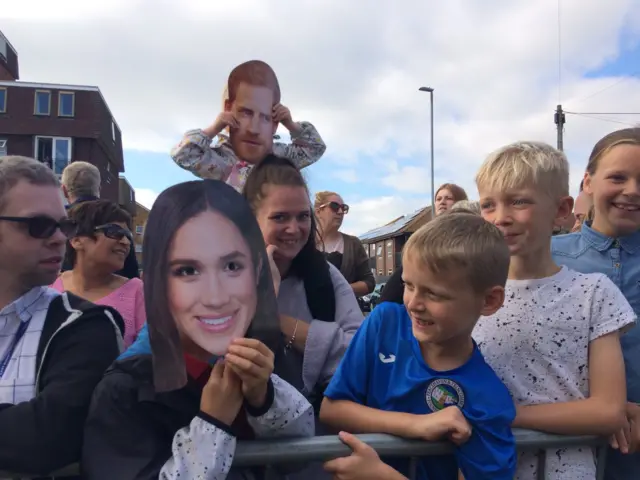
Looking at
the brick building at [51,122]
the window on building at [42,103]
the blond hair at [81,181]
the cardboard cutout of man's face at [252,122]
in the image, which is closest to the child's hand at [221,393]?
the cardboard cutout of man's face at [252,122]

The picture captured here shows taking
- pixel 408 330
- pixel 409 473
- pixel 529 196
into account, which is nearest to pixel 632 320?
pixel 529 196

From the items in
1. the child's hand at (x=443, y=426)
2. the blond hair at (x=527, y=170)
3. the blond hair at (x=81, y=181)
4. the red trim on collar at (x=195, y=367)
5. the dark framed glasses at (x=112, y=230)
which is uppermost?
the blond hair at (x=81, y=181)

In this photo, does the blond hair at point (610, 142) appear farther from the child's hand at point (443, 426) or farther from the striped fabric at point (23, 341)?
the striped fabric at point (23, 341)

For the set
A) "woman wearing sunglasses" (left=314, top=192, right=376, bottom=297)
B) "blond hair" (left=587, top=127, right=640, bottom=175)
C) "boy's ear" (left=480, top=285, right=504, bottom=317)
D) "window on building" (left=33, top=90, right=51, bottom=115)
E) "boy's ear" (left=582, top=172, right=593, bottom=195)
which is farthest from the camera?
"window on building" (left=33, top=90, right=51, bottom=115)

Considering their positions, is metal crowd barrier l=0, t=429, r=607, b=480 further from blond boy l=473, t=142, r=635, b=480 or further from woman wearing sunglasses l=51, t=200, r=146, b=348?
woman wearing sunglasses l=51, t=200, r=146, b=348

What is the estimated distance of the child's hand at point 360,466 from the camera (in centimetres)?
148

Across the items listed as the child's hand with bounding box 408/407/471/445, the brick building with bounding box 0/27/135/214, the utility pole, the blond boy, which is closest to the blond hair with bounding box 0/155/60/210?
the child's hand with bounding box 408/407/471/445

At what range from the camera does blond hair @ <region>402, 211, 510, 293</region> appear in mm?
1608

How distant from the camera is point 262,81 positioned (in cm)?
177

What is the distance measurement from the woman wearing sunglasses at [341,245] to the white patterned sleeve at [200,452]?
3.31 meters

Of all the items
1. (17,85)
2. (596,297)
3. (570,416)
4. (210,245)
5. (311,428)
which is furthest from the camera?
(17,85)

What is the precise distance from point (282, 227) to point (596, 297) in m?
1.08

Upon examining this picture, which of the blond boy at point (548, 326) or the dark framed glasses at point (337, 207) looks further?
the dark framed glasses at point (337, 207)

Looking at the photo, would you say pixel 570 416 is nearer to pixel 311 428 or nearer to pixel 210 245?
pixel 311 428
